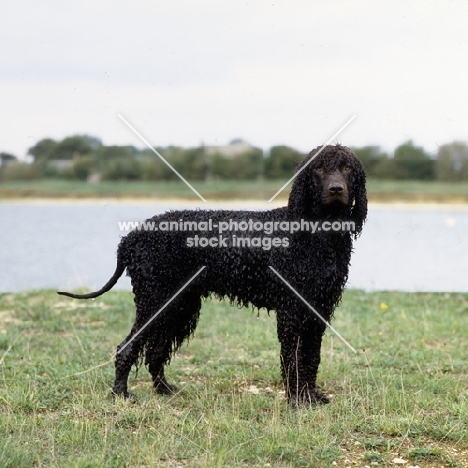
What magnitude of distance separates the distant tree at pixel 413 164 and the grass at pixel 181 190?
192mm

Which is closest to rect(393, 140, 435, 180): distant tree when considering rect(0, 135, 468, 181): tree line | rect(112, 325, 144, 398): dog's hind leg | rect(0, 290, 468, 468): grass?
rect(0, 135, 468, 181): tree line

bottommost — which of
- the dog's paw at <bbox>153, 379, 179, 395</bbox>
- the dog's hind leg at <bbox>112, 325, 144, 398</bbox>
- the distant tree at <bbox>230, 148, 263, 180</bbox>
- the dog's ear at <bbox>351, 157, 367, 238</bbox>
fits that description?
the dog's paw at <bbox>153, 379, 179, 395</bbox>

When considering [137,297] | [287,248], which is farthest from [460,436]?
[137,297]

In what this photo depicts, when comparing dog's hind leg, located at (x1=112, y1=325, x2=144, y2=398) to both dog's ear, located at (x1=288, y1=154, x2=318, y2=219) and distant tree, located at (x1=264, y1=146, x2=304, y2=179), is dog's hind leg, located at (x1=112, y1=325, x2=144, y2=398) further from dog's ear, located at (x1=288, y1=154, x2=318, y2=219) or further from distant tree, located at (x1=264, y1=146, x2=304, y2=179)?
distant tree, located at (x1=264, y1=146, x2=304, y2=179)

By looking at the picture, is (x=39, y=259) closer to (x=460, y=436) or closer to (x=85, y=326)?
(x=85, y=326)

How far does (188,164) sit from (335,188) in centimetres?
740

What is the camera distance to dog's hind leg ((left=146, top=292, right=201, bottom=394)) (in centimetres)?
516

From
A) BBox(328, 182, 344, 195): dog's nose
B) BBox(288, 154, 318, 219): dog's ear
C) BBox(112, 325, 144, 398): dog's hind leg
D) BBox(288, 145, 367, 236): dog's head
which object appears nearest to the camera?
BBox(328, 182, 344, 195): dog's nose

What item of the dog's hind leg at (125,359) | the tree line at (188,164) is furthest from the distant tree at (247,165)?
the dog's hind leg at (125,359)

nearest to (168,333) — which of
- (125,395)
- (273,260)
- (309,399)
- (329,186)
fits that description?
(125,395)

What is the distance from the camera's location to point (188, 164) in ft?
38.0

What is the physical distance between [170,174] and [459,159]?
579 cm

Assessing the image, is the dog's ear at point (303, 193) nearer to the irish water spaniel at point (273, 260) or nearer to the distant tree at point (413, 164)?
the irish water spaniel at point (273, 260)

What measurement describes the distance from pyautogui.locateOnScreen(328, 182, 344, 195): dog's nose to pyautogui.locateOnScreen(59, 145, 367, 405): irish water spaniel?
10 centimetres
